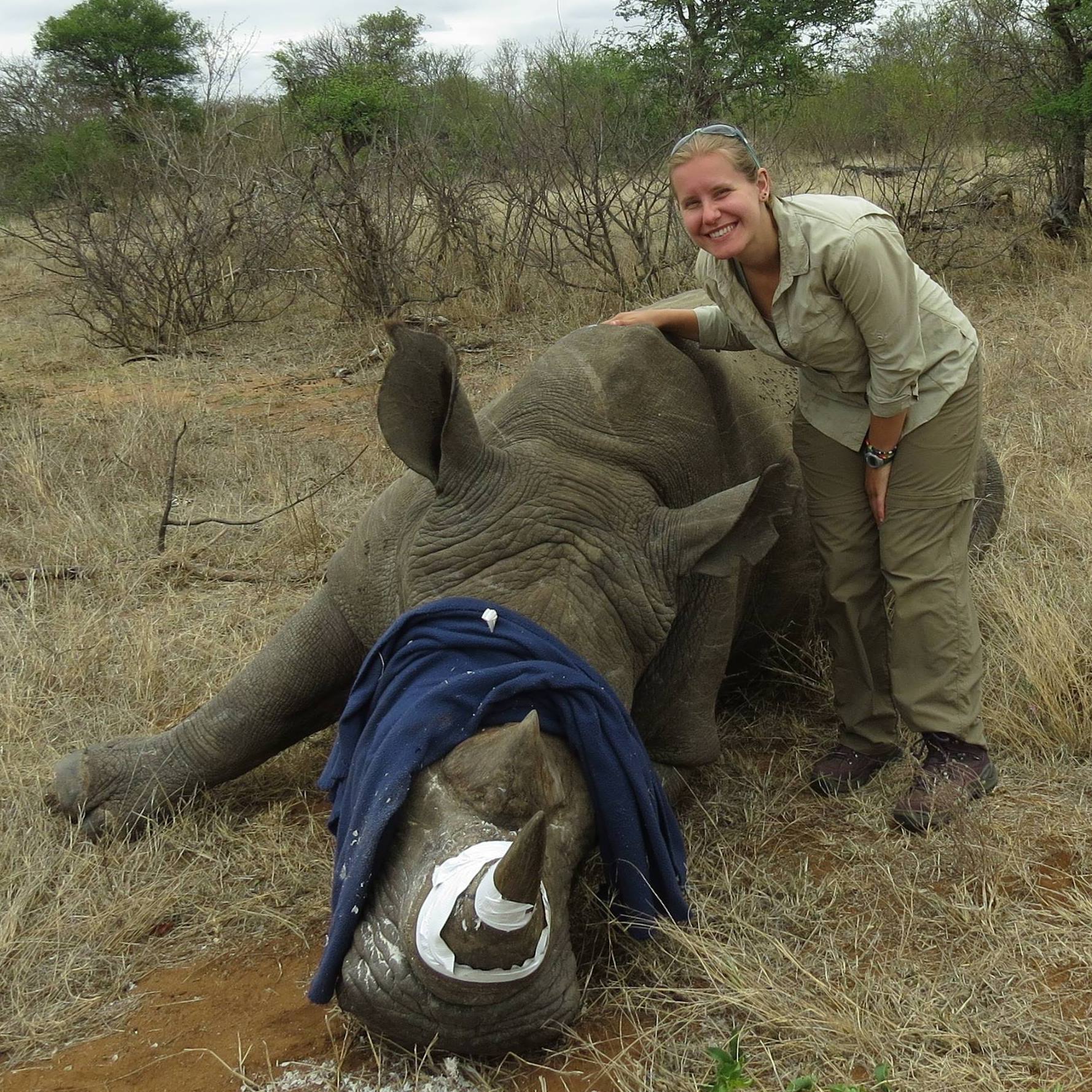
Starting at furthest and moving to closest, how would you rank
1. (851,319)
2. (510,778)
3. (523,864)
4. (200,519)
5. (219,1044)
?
(200,519), (851,319), (219,1044), (510,778), (523,864)

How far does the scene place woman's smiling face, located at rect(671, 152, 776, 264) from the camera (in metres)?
3.38

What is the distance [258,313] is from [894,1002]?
10406 millimetres

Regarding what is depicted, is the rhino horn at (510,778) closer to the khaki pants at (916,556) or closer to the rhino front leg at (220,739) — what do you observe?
the rhino front leg at (220,739)

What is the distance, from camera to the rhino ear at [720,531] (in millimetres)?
3154

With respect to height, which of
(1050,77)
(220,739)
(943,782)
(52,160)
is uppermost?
(52,160)

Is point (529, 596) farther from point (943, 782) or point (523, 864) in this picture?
point (943, 782)

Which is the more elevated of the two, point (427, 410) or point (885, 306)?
point (885, 306)

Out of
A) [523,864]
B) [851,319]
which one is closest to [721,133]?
[851,319]

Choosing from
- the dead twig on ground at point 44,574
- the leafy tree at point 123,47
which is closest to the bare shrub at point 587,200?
the dead twig on ground at point 44,574

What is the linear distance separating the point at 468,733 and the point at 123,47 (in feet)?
86.9

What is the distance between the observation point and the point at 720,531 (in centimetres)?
313

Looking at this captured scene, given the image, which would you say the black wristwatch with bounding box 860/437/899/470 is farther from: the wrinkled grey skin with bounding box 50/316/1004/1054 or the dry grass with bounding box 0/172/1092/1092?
the dry grass with bounding box 0/172/1092/1092

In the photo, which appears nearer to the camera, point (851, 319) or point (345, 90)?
point (851, 319)

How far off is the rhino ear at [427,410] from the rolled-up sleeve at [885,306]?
1187mm
